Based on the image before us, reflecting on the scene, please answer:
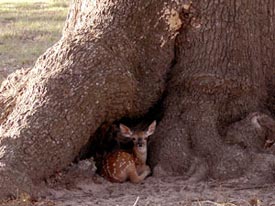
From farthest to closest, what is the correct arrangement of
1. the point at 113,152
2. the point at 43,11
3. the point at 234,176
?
1. the point at 43,11
2. the point at 113,152
3. the point at 234,176

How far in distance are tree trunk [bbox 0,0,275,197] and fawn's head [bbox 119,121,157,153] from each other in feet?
0.35

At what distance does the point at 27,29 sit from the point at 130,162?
877 cm

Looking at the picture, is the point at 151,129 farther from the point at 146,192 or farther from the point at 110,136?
the point at 146,192

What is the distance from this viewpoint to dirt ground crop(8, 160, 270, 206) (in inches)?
284

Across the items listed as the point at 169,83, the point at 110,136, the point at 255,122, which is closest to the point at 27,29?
the point at 110,136

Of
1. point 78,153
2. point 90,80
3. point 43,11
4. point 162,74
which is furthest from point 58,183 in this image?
point 43,11

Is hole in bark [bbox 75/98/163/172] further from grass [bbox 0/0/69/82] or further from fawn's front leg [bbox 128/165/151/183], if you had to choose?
grass [bbox 0/0/69/82]

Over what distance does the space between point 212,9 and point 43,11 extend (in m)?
11.3

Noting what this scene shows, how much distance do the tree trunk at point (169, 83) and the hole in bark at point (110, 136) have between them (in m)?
0.10

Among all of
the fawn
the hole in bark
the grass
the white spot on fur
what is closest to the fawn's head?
the fawn

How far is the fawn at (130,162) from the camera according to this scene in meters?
8.02

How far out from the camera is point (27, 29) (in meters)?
16.5

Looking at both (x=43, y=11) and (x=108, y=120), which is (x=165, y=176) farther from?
(x=43, y=11)

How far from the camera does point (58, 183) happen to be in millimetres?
7723
